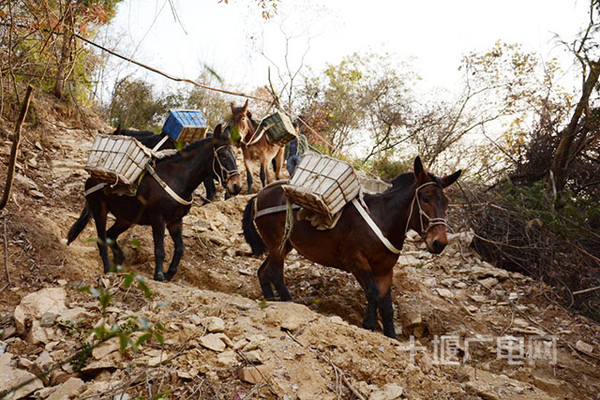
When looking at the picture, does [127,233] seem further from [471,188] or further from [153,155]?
[471,188]

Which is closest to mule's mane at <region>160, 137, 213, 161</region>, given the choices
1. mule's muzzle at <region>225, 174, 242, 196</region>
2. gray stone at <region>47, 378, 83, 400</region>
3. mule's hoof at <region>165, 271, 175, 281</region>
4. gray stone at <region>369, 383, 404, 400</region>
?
mule's muzzle at <region>225, 174, 242, 196</region>

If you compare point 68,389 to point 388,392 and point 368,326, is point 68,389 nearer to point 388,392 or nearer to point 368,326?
point 388,392

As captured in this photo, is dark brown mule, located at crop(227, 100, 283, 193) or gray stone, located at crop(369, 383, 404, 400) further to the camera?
dark brown mule, located at crop(227, 100, 283, 193)

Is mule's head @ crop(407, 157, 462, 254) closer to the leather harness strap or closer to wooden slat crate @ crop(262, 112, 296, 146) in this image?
the leather harness strap

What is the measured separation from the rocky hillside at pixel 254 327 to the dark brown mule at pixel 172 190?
0.84 meters

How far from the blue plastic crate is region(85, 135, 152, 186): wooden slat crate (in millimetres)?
908

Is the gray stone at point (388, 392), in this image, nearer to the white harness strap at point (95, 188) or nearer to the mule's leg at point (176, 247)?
the mule's leg at point (176, 247)

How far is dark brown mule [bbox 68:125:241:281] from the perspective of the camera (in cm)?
586

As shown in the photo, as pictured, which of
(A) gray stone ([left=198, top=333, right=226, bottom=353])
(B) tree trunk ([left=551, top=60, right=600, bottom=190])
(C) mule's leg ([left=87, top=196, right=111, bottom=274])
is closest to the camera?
(A) gray stone ([left=198, top=333, right=226, bottom=353])

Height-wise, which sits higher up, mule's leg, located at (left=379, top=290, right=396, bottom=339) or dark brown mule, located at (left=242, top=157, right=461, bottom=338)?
dark brown mule, located at (left=242, top=157, right=461, bottom=338)

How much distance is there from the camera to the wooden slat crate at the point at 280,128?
6.43m

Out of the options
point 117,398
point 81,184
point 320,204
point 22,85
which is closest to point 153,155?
point 320,204

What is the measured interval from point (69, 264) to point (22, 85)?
6.91 meters

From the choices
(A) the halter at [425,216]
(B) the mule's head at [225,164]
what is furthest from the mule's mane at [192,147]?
(A) the halter at [425,216]
